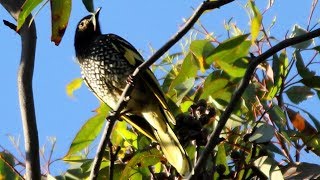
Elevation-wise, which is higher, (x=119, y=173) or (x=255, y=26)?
(x=255, y=26)

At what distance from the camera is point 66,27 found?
6.11 ft

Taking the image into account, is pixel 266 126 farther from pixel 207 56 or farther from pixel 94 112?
pixel 94 112

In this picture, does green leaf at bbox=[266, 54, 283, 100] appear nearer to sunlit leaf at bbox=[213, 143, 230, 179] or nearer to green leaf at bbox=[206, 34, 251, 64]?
Result: green leaf at bbox=[206, 34, 251, 64]

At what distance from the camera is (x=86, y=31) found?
362cm

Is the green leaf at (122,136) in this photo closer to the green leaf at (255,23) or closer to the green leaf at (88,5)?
the green leaf at (255,23)

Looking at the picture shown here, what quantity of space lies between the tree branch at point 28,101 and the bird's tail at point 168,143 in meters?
0.43

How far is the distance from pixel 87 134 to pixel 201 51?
0.54 meters

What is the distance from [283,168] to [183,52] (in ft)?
2.17

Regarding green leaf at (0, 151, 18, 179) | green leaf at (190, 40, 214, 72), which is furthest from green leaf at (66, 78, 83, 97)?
green leaf at (190, 40, 214, 72)

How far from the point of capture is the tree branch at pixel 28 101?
6.88ft

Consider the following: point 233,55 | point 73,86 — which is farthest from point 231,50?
point 73,86

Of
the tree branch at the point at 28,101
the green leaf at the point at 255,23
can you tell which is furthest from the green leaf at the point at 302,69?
A: the tree branch at the point at 28,101

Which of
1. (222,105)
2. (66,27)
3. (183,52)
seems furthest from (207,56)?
(66,27)

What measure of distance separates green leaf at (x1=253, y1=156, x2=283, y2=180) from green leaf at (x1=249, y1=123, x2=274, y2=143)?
0.07m
